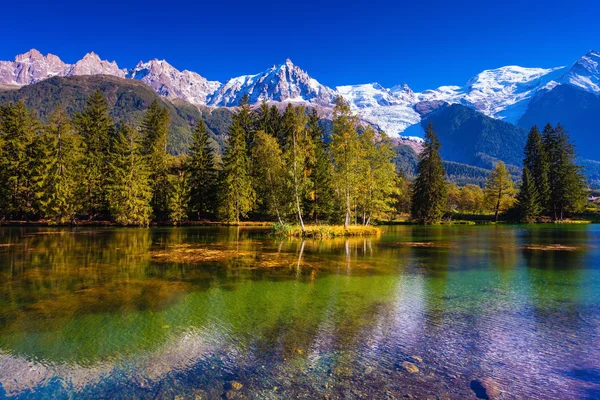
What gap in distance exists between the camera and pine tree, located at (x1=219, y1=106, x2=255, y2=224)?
63.3 m

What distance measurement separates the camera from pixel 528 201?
72312 mm

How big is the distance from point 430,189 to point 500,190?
1720cm

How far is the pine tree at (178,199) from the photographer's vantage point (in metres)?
63.5

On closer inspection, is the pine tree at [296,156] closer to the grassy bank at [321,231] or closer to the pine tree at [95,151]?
the grassy bank at [321,231]

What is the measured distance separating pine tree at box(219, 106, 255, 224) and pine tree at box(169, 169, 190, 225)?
22.8 ft

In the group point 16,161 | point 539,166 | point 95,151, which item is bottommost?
point 16,161

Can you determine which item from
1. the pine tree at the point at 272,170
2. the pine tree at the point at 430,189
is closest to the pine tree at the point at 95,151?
the pine tree at the point at 272,170

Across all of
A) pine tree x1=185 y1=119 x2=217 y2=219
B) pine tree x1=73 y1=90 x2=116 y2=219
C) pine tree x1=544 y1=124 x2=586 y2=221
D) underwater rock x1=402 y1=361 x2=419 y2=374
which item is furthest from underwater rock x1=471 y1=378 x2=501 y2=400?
pine tree x1=544 y1=124 x2=586 y2=221

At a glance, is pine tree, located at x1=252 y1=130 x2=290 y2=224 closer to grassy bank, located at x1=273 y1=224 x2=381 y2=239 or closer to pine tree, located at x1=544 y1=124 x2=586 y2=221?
grassy bank, located at x1=273 y1=224 x2=381 y2=239

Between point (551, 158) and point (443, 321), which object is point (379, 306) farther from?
point (551, 158)

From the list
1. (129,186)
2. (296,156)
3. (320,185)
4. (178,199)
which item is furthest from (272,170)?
(129,186)

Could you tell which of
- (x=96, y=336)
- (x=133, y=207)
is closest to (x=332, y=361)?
(x=96, y=336)

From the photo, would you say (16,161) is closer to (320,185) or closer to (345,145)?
(320,185)

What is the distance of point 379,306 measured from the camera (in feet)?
42.0
